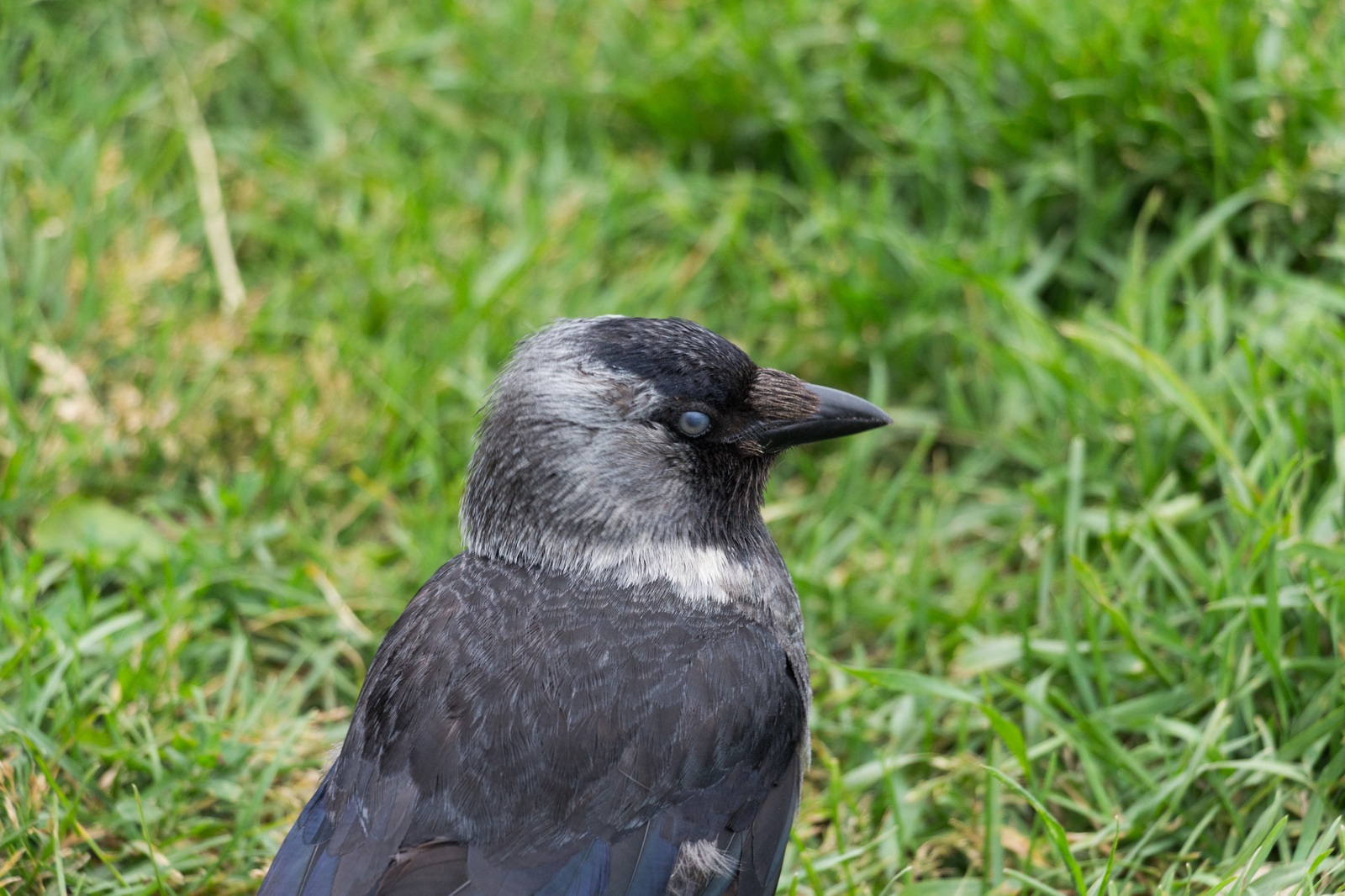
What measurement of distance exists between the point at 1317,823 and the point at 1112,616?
62cm

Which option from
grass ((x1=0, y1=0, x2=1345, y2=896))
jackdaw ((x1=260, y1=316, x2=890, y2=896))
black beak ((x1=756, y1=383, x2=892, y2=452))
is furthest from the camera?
grass ((x1=0, y1=0, x2=1345, y2=896))

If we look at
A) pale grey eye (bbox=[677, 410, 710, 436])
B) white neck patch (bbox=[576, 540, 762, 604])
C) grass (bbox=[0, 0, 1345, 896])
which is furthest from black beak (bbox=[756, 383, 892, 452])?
grass (bbox=[0, 0, 1345, 896])

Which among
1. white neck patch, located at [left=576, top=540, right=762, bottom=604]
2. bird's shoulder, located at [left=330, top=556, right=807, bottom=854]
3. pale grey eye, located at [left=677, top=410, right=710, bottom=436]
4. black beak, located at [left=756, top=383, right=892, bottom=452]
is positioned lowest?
bird's shoulder, located at [left=330, top=556, right=807, bottom=854]

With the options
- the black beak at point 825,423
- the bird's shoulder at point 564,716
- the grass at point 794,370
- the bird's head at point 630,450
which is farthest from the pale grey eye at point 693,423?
the grass at point 794,370

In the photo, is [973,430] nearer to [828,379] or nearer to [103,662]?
[828,379]

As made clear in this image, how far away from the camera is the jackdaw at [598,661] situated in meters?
2.48

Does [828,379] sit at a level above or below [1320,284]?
below

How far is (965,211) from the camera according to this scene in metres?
4.66

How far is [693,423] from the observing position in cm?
282

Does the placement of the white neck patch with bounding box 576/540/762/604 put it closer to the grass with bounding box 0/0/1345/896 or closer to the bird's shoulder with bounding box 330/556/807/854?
the bird's shoulder with bounding box 330/556/807/854

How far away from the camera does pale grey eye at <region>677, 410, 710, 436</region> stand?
2.81 metres

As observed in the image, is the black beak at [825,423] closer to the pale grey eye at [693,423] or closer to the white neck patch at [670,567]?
the pale grey eye at [693,423]

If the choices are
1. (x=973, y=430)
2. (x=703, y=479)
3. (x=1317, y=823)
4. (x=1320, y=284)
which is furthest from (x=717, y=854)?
(x=1320, y=284)

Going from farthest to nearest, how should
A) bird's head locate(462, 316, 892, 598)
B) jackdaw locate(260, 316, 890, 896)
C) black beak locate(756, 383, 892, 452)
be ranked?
black beak locate(756, 383, 892, 452) < bird's head locate(462, 316, 892, 598) < jackdaw locate(260, 316, 890, 896)
